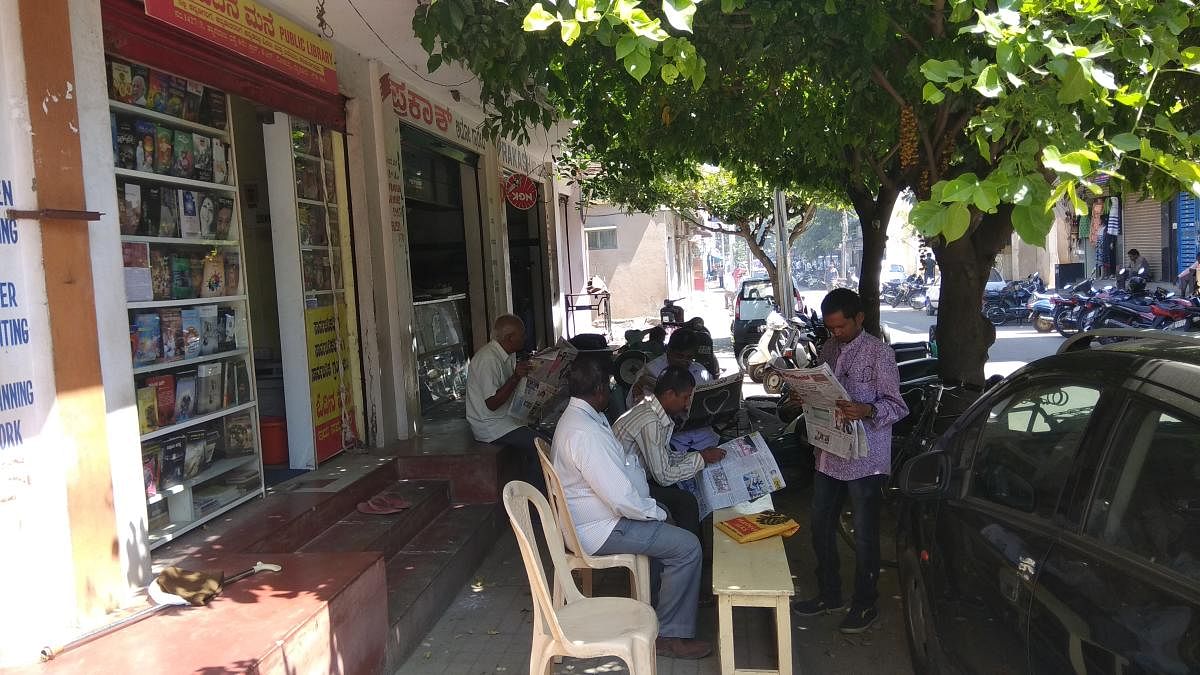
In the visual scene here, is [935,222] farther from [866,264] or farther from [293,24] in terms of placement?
[866,264]

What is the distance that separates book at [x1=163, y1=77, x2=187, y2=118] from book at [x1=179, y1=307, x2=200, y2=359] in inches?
41.5

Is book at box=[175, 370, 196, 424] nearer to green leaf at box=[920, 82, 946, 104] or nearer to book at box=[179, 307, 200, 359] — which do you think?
book at box=[179, 307, 200, 359]

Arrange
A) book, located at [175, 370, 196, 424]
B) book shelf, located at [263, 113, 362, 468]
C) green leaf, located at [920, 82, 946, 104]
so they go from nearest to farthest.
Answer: green leaf, located at [920, 82, 946, 104] < book, located at [175, 370, 196, 424] < book shelf, located at [263, 113, 362, 468]

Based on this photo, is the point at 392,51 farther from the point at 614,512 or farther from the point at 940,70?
the point at 940,70

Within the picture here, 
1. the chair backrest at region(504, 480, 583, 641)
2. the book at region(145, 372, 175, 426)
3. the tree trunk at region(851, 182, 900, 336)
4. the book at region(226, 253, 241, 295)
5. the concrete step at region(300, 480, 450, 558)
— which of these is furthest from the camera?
the tree trunk at region(851, 182, 900, 336)

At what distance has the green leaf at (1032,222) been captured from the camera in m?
2.20

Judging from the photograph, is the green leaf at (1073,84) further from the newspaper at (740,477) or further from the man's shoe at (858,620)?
the man's shoe at (858,620)

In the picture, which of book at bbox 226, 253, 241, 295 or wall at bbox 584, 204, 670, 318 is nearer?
book at bbox 226, 253, 241, 295

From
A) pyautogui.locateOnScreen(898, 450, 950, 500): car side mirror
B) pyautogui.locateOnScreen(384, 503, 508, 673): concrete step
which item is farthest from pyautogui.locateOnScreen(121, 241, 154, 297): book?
pyautogui.locateOnScreen(898, 450, 950, 500): car side mirror

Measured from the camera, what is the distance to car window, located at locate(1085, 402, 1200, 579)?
2.00 m

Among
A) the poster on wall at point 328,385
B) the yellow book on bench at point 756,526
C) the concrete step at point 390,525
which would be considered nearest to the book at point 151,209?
the poster on wall at point 328,385

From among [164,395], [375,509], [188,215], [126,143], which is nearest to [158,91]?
[126,143]

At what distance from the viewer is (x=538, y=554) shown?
296 cm

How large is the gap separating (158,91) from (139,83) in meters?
0.14
